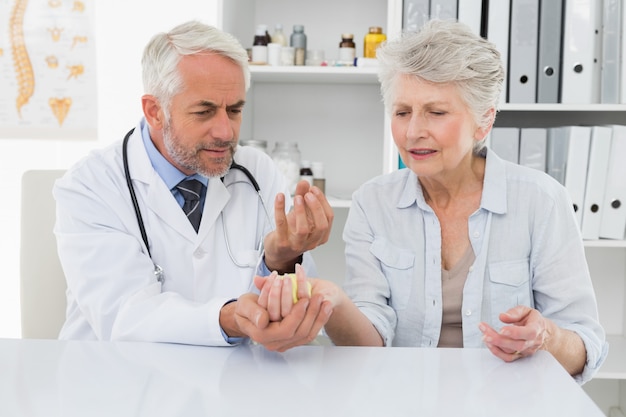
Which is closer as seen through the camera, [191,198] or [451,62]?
[451,62]

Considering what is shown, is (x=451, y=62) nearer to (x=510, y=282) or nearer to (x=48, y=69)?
(x=510, y=282)

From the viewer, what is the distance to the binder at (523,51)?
75.9 inches

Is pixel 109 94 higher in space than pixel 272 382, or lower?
higher

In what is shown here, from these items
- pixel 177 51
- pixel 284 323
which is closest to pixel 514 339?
pixel 284 323

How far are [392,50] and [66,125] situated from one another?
1521 millimetres

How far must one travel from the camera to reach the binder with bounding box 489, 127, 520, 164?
6.48ft

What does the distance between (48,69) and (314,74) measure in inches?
40.1

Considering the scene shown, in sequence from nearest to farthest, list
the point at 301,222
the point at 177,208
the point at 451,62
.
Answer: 1. the point at 301,222
2. the point at 451,62
3. the point at 177,208

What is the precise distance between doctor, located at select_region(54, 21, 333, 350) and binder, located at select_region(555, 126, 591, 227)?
0.88 meters

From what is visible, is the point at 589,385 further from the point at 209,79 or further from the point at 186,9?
the point at 186,9

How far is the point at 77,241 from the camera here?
4.28ft

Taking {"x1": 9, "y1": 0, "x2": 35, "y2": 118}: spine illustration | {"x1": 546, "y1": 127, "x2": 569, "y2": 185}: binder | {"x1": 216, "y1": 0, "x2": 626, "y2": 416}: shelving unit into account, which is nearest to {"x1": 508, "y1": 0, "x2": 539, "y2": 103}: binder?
{"x1": 546, "y1": 127, "x2": 569, "y2": 185}: binder

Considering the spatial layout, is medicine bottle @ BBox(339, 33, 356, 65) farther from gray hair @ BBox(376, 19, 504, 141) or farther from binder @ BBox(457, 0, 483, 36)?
gray hair @ BBox(376, 19, 504, 141)

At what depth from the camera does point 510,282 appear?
136 cm
